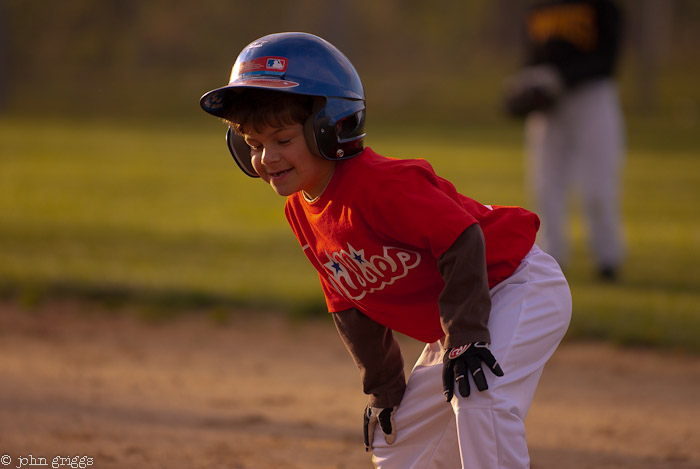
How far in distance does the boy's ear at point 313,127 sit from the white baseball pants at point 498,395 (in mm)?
663

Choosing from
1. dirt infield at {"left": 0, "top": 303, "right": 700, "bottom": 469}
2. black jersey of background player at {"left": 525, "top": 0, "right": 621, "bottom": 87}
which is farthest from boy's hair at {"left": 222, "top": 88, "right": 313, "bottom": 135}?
black jersey of background player at {"left": 525, "top": 0, "right": 621, "bottom": 87}

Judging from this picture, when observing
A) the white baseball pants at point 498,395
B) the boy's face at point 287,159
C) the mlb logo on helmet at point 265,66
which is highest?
the mlb logo on helmet at point 265,66

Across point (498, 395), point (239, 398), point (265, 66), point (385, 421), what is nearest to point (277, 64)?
point (265, 66)

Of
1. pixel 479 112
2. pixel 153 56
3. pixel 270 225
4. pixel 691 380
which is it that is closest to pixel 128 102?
pixel 153 56

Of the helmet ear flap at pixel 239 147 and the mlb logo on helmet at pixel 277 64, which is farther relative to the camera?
the helmet ear flap at pixel 239 147

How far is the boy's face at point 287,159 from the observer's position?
223 centimetres

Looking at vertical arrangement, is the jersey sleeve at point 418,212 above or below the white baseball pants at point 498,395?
above

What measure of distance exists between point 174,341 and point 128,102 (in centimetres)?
2165

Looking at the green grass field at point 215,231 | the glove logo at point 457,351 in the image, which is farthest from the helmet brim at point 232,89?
the green grass field at point 215,231

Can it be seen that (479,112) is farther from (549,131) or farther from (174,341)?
(174,341)

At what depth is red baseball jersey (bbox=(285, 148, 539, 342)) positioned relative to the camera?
2.12 m

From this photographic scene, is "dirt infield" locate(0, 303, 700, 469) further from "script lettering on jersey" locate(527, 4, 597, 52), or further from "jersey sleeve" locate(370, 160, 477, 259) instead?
"script lettering on jersey" locate(527, 4, 597, 52)

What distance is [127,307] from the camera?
18.2 feet

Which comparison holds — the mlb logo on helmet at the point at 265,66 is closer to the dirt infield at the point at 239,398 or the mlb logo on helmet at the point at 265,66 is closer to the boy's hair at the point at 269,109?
the boy's hair at the point at 269,109
